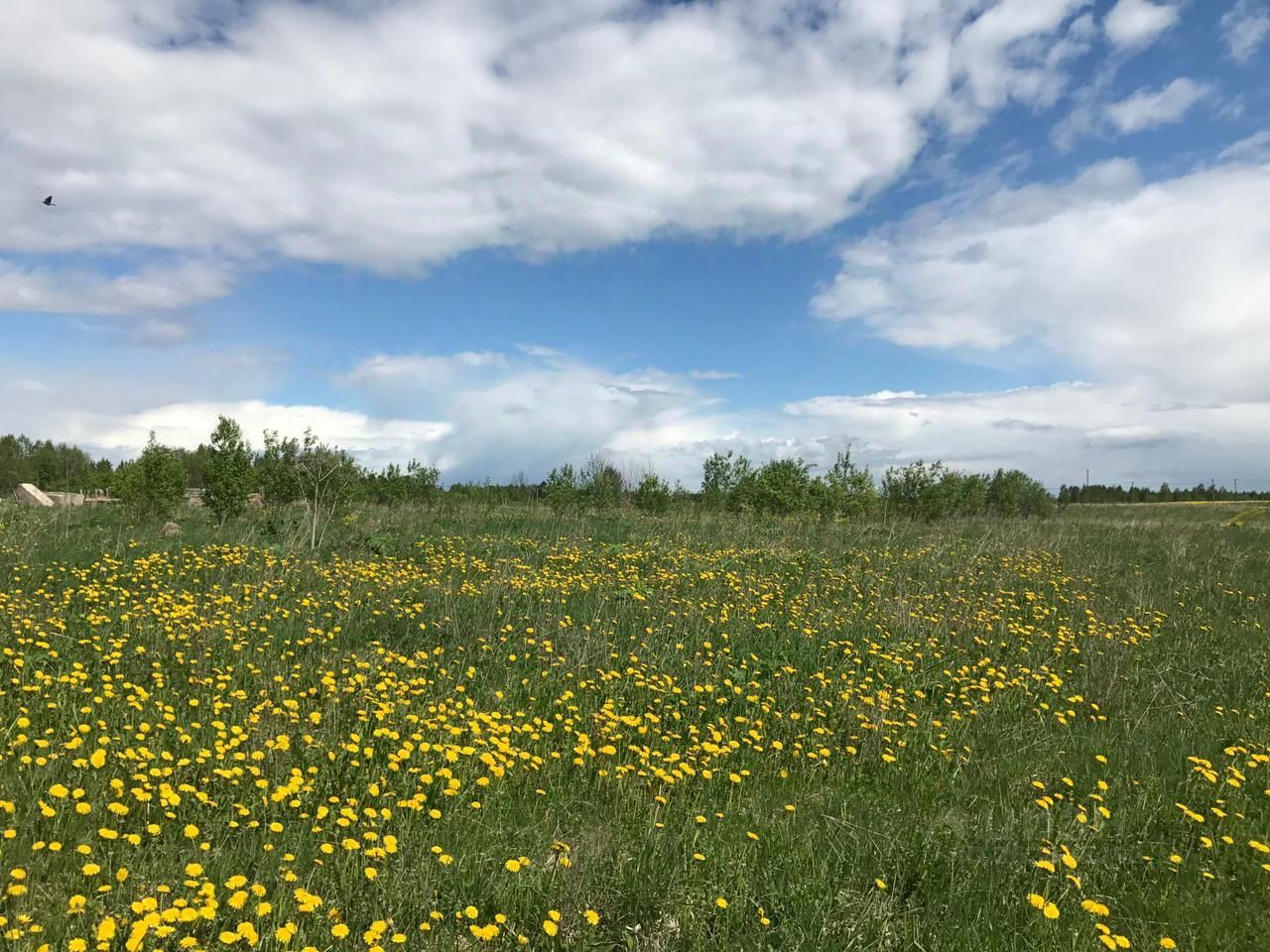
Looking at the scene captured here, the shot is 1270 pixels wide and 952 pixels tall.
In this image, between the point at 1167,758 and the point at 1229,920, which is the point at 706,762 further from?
the point at 1167,758

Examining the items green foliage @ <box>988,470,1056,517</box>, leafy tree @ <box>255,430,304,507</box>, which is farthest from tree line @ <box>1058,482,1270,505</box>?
leafy tree @ <box>255,430,304,507</box>

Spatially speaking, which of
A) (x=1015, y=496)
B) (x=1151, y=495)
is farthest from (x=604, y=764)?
Result: (x=1151, y=495)

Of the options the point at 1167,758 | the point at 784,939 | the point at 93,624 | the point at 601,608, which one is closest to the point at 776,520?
the point at 601,608

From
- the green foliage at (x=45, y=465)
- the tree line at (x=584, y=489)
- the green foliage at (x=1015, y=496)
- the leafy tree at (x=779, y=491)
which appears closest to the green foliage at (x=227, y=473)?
the tree line at (x=584, y=489)

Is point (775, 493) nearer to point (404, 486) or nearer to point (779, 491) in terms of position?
point (779, 491)

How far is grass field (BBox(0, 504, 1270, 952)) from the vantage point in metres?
3.28

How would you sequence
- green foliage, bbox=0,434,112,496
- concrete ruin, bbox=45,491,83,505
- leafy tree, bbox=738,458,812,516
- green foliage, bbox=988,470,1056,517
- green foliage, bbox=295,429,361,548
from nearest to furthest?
1. green foliage, bbox=295,429,361,548
2. concrete ruin, bbox=45,491,83,505
3. leafy tree, bbox=738,458,812,516
4. green foliage, bbox=988,470,1056,517
5. green foliage, bbox=0,434,112,496

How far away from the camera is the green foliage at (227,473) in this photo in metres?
20.0

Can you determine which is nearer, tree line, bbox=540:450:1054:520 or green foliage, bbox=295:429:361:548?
green foliage, bbox=295:429:361:548

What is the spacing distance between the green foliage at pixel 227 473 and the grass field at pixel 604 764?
10243 millimetres

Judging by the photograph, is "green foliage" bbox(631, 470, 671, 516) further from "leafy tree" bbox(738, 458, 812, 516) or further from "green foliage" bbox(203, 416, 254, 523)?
"green foliage" bbox(203, 416, 254, 523)

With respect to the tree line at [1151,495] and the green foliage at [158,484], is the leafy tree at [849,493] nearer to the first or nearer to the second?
the green foliage at [158,484]

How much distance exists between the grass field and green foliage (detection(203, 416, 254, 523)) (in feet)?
33.6

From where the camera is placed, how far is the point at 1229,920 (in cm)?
359
